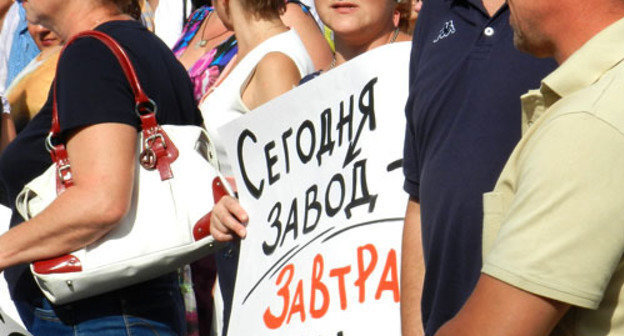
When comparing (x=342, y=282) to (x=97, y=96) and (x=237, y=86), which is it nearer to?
(x=97, y=96)

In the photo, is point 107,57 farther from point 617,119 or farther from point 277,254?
point 617,119

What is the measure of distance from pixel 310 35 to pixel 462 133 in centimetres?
289

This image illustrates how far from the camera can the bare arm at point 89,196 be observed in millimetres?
3201

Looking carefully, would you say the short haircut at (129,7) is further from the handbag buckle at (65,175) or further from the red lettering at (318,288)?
the red lettering at (318,288)

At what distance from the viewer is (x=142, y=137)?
3328 millimetres

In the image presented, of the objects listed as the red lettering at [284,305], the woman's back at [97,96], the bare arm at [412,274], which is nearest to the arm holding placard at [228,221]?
the red lettering at [284,305]

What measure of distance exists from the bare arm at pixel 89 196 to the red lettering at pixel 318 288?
0.63m

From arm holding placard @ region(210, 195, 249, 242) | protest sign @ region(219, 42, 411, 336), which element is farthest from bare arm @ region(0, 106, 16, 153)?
protest sign @ region(219, 42, 411, 336)

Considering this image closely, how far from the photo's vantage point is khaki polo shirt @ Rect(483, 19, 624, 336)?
5.51ft

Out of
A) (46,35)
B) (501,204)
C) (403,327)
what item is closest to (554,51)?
(501,204)

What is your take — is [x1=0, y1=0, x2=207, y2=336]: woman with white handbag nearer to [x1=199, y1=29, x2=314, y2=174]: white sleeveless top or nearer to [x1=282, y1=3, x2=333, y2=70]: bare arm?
[x1=199, y1=29, x2=314, y2=174]: white sleeveless top

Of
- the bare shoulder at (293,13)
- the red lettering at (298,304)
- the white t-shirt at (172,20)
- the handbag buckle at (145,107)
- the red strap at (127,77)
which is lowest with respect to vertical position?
the white t-shirt at (172,20)

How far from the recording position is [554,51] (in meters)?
1.95

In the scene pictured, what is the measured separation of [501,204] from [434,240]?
1.59 ft
